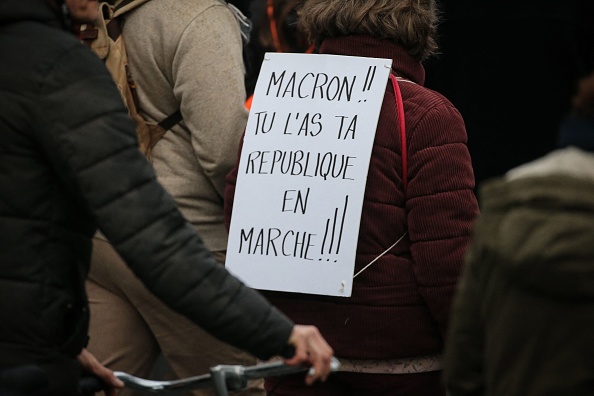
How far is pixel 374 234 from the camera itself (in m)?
4.05

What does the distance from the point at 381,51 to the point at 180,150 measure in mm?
837

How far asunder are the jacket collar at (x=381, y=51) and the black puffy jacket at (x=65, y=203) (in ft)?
4.20

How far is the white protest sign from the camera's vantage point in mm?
4070

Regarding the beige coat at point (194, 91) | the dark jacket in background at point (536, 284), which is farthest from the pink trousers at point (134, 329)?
the dark jacket in background at point (536, 284)

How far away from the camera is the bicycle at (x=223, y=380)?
322 centimetres

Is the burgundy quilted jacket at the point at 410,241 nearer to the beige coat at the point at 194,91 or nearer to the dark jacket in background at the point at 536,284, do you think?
the beige coat at the point at 194,91

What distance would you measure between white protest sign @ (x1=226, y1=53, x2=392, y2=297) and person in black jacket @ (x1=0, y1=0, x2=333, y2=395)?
0.96 m

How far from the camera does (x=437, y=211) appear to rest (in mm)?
3953

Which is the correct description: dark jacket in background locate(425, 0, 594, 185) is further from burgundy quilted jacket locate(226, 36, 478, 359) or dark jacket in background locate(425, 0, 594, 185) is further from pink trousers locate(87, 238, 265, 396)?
burgundy quilted jacket locate(226, 36, 478, 359)

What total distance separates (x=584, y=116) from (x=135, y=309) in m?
2.31

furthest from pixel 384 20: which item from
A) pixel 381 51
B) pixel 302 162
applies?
pixel 302 162

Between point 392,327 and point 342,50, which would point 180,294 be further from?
point 342,50

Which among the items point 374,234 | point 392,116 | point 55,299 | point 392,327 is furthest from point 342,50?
point 55,299

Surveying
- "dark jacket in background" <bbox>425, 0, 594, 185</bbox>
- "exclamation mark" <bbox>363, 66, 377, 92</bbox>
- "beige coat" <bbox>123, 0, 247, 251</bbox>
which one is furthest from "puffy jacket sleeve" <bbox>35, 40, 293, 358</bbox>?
"dark jacket in background" <bbox>425, 0, 594, 185</bbox>
